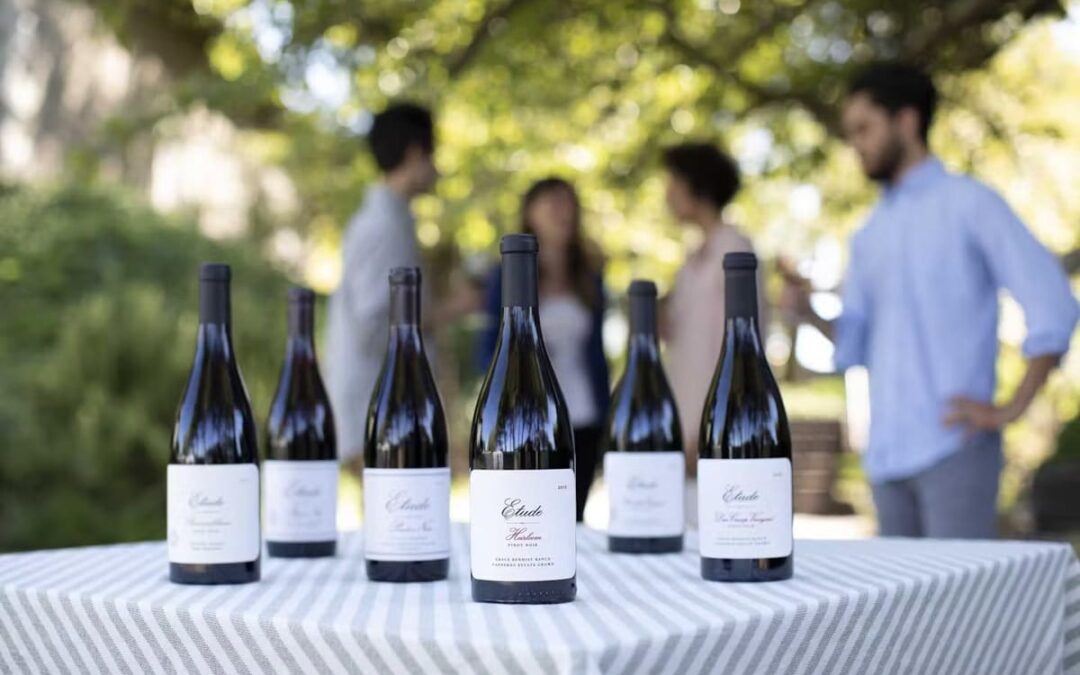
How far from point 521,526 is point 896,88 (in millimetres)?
2360

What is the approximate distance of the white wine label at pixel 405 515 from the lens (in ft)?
6.03

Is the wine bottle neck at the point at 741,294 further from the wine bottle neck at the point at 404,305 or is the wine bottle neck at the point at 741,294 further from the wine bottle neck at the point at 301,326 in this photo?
the wine bottle neck at the point at 301,326

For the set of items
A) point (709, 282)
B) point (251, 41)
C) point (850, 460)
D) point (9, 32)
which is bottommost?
point (850, 460)

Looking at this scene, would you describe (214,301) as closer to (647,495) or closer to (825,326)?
(647,495)

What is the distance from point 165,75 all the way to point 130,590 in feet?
26.9

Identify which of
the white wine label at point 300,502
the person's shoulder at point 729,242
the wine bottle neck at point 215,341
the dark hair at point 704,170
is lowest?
the white wine label at point 300,502

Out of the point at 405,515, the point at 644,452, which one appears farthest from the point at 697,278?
the point at 405,515

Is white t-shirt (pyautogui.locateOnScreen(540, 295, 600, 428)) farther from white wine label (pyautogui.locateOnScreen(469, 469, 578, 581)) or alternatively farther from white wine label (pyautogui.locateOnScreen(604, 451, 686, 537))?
white wine label (pyautogui.locateOnScreen(469, 469, 578, 581))

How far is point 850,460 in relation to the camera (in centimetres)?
1719

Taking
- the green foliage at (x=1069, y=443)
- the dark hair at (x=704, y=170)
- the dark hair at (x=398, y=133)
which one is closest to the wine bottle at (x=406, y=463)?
the dark hair at (x=398, y=133)

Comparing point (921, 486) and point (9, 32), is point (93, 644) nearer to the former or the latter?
point (921, 486)

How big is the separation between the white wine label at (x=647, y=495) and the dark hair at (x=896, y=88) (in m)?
1.69

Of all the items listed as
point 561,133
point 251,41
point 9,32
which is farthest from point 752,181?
point 9,32

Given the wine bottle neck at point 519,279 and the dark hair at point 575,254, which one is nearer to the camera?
the wine bottle neck at point 519,279
